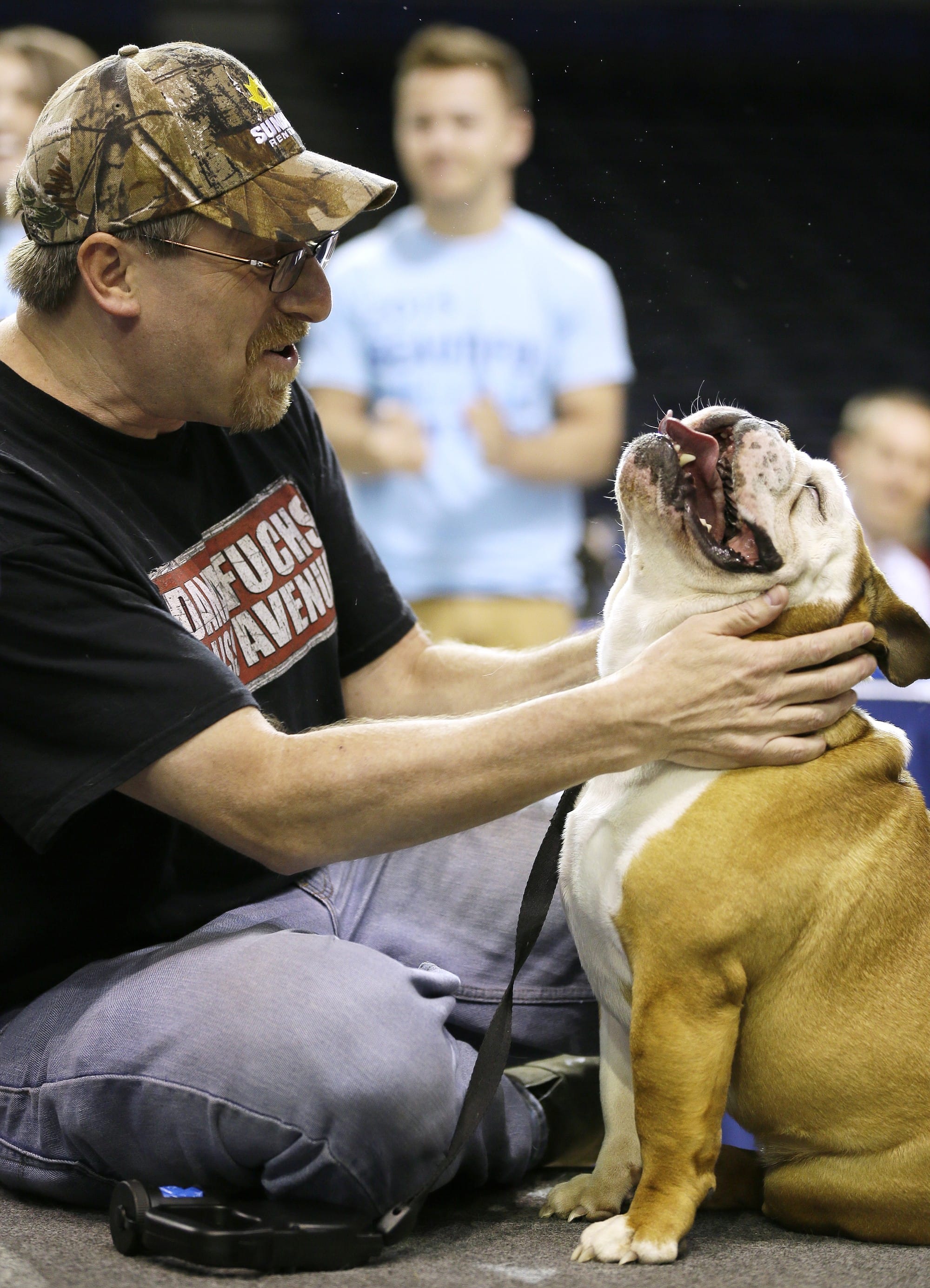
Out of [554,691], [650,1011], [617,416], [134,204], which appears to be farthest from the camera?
[617,416]

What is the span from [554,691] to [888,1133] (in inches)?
28.5

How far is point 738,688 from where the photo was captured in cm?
149

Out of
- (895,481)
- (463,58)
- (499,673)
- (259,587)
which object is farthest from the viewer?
(895,481)

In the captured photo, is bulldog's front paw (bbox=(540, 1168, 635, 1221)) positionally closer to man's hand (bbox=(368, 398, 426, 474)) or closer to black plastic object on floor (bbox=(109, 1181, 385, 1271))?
black plastic object on floor (bbox=(109, 1181, 385, 1271))

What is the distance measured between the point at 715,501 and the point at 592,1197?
2.74 feet

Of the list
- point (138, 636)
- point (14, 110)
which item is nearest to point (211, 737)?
point (138, 636)

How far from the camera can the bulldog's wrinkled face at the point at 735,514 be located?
1.54 m

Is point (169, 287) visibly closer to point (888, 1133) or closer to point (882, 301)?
point (888, 1133)

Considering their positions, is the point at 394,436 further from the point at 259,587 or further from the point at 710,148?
the point at 259,587

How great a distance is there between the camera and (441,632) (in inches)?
121

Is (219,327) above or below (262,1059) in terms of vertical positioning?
above

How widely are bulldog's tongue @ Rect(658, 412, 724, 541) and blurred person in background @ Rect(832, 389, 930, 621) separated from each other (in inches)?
76.9

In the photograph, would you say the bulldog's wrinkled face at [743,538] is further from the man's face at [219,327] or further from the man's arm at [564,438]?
the man's arm at [564,438]

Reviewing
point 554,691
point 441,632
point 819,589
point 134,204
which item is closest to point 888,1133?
point 819,589
